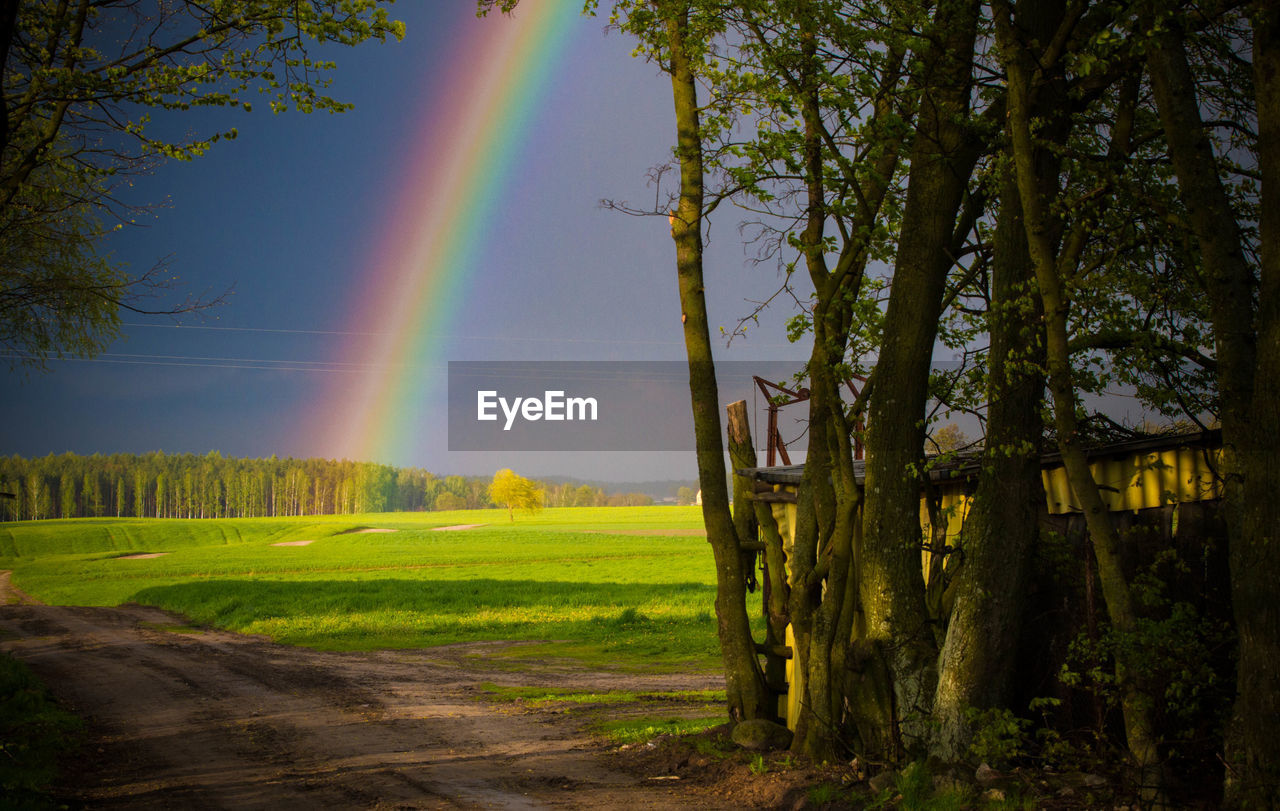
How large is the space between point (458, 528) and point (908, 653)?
395 feet

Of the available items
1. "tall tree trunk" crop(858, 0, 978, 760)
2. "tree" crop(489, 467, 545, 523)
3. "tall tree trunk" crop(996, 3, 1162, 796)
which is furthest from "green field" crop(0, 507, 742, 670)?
"tree" crop(489, 467, 545, 523)

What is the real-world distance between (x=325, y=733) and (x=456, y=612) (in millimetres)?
19856

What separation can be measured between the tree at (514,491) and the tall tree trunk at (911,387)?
139 meters

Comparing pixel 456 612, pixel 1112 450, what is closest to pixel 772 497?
pixel 1112 450

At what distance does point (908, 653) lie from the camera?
840 cm

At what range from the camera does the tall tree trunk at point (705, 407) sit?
34.8ft

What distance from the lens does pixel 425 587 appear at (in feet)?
132

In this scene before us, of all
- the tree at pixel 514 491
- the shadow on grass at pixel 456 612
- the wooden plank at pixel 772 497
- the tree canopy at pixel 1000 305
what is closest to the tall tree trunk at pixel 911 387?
the tree canopy at pixel 1000 305

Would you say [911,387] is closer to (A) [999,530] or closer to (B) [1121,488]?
(A) [999,530]

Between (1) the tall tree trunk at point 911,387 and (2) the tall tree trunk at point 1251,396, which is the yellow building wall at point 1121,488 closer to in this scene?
(1) the tall tree trunk at point 911,387

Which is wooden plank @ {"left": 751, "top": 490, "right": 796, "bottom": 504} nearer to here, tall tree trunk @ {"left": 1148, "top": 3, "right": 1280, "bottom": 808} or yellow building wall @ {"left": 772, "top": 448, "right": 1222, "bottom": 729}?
yellow building wall @ {"left": 772, "top": 448, "right": 1222, "bottom": 729}

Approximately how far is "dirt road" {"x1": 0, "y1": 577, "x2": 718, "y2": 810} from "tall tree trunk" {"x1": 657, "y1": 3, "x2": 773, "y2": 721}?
1804mm

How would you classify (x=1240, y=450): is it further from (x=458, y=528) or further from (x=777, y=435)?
(x=458, y=528)

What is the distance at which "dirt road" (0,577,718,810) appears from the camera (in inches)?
338
